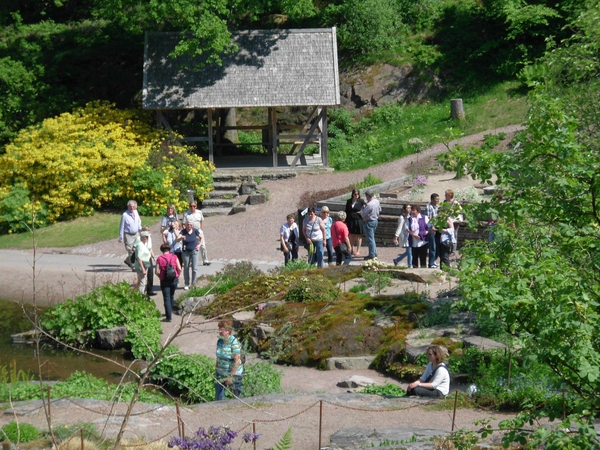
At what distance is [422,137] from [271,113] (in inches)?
200

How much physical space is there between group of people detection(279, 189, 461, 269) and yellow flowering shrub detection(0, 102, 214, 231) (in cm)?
677

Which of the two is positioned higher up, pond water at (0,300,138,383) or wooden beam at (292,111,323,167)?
wooden beam at (292,111,323,167)

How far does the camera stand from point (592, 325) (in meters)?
6.27

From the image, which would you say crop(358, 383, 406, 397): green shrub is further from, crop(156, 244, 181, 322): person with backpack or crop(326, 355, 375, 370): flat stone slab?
crop(156, 244, 181, 322): person with backpack

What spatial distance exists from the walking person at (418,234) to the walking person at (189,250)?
4213 millimetres

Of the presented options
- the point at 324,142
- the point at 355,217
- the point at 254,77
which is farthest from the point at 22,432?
the point at 324,142

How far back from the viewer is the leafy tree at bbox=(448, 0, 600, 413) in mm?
6230

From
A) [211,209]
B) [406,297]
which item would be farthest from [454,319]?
[211,209]

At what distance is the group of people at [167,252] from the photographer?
1565 centimetres

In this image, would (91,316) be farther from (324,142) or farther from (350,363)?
(324,142)

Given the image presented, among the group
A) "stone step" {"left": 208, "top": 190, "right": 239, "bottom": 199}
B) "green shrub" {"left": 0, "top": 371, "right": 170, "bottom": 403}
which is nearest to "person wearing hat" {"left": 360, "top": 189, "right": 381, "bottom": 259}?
"green shrub" {"left": 0, "top": 371, "right": 170, "bottom": 403}

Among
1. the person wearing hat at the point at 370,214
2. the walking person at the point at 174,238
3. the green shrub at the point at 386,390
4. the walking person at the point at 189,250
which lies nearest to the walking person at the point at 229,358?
the green shrub at the point at 386,390

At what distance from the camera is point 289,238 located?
18.1 metres

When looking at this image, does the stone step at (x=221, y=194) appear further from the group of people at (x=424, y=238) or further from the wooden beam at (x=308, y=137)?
the group of people at (x=424, y=238)
